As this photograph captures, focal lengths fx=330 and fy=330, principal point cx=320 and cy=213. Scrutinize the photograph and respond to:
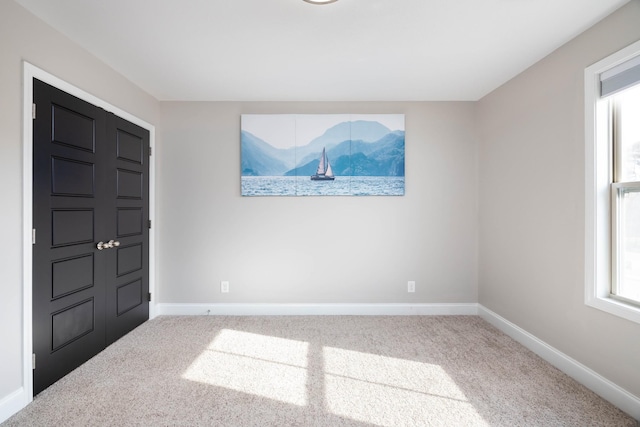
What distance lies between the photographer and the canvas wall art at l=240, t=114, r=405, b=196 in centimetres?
390

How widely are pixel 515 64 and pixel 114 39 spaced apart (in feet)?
10.9

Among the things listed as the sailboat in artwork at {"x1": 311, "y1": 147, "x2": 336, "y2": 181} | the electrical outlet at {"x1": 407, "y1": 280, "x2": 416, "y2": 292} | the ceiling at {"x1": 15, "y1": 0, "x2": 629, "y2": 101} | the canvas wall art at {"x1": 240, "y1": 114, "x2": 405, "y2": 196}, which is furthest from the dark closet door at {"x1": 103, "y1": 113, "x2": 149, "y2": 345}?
the electrical outlet at {"x1": 407, "y1": 280, "x2": 416, "y2": 292}

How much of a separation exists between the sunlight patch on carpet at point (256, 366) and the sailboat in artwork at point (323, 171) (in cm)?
182

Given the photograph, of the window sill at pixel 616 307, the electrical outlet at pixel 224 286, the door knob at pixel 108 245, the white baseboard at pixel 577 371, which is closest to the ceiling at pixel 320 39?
the door knob at pixel 108 245

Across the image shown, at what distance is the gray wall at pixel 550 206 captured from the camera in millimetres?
2184

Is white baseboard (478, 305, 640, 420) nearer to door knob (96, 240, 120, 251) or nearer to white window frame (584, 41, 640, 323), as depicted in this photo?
white window frame (584, 41, 640, 323)

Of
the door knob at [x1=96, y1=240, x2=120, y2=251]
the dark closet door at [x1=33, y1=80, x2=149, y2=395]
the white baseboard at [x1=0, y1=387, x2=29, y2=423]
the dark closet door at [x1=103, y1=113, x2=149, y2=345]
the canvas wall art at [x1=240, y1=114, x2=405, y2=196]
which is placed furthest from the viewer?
the canvas wall art at [x1=240, y1=114, x2=405, y2=196]

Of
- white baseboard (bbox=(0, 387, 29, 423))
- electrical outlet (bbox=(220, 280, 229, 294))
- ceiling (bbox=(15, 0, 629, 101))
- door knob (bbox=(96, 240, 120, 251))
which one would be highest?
ceiling (bbox=(15, 0, 629, 101))

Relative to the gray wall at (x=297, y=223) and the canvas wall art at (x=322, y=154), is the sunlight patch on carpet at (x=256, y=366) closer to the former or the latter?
the gray wall at (x=297, y=223)

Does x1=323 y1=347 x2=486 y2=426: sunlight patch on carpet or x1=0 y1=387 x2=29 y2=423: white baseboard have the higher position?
x1=0 y1=387 x2=29 y2=423: white baseboard

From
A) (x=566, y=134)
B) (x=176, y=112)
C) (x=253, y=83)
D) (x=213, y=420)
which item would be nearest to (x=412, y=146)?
(x=566, y=134)

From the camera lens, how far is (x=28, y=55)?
217cm

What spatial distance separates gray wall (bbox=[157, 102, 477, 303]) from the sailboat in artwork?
0.25m

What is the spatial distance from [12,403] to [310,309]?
8.52 ft
